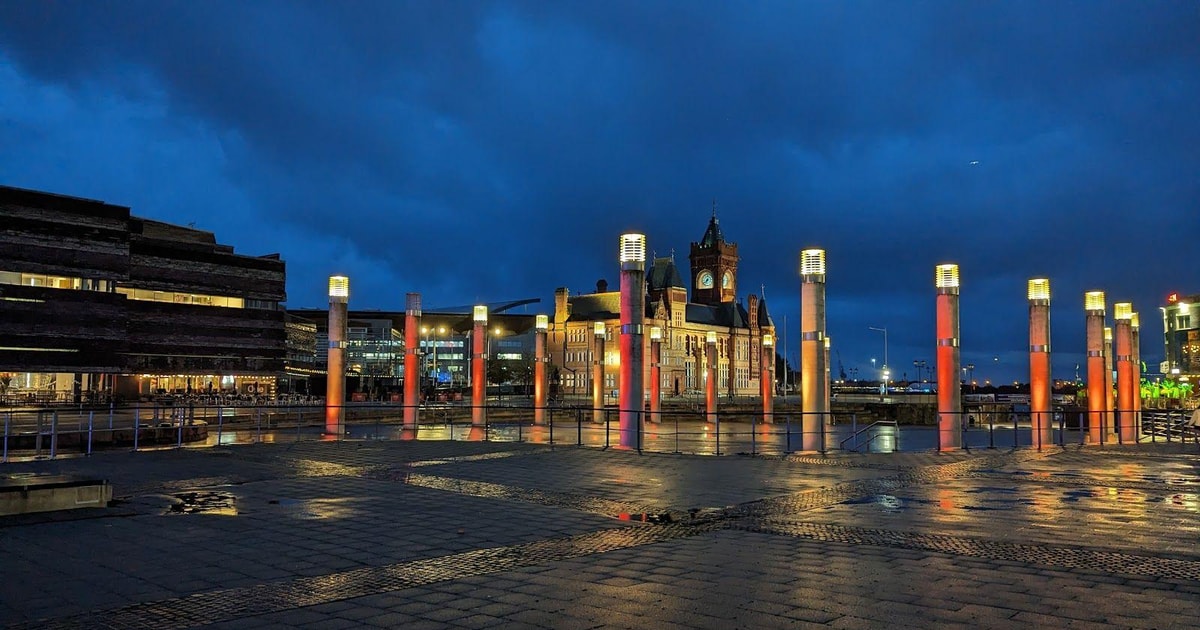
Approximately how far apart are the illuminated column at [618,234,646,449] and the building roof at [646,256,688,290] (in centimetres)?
12474

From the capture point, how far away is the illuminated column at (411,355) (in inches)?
1271

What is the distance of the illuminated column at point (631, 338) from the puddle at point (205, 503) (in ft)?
36.5

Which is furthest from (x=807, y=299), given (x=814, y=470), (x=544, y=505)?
(x=544, y=505)

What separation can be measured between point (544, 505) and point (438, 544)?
123 inches

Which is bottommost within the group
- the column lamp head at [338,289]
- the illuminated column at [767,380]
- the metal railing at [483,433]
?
the metal railing at [483,433]

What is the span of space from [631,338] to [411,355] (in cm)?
1348

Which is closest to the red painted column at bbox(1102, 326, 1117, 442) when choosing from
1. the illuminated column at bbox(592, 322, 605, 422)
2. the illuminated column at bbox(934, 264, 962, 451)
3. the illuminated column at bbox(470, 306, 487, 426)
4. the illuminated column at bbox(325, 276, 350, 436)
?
the illuminated column at bbox(934, 264, 962, 451)

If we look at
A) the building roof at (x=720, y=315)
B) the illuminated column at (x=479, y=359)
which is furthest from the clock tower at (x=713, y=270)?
the illuminated column at (x=479, y=359)

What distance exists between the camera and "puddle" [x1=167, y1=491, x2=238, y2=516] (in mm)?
10844

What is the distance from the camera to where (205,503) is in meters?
11.6

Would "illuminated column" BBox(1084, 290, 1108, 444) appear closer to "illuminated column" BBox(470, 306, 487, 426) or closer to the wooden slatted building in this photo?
"illuminated column" BBox(470, 306, 487, 426)

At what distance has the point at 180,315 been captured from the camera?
83.6 m

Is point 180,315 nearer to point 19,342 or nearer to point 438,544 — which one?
point 19,342

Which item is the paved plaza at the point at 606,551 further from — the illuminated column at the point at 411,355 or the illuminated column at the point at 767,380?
the illuminated column at the point at 767,380
